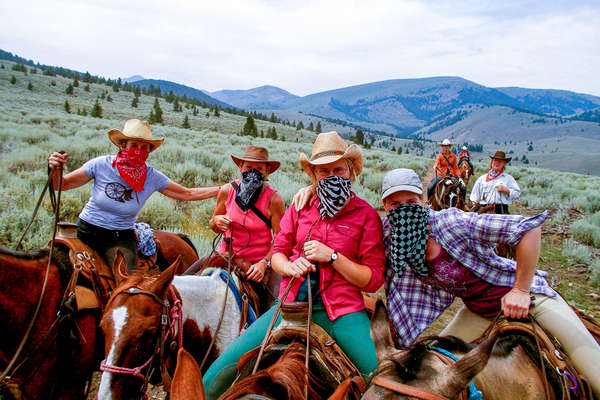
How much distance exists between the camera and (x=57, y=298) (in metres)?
2.83

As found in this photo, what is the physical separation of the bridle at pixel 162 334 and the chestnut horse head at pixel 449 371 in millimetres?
1458

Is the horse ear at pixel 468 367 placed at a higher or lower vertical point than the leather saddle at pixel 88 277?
higher

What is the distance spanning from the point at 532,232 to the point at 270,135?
4256cm

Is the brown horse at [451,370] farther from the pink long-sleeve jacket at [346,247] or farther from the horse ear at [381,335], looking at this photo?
the pink long-sleeve jacket at [346,247]

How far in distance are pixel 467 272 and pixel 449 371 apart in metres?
1.15

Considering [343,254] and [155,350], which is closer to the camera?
[155,350]

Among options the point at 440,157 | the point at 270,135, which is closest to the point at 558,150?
Result: the point at 270,135

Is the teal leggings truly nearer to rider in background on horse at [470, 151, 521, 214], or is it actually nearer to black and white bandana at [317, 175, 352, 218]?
black and white bandana at [317, 175, 352, 218]

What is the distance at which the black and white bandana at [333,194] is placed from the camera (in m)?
2.61

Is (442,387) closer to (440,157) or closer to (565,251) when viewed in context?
(565,251)

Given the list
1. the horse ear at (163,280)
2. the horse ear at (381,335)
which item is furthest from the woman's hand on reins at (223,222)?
the horse ear at (381,335)

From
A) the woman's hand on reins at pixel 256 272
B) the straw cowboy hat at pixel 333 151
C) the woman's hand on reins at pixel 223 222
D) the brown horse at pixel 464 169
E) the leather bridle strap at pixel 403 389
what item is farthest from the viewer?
the brown horse at pixel 464 169

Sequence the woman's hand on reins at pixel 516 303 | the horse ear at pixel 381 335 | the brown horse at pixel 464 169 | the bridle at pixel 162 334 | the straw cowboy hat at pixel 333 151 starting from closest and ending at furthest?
the horse ear at pixel 381 335, the bridle at pixel 162 334, the woman's hand on reins at pixel 516 303, the straw cowboy hat at pixel 333 151, the brown horse at pixel 464 169

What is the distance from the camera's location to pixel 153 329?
234cm
